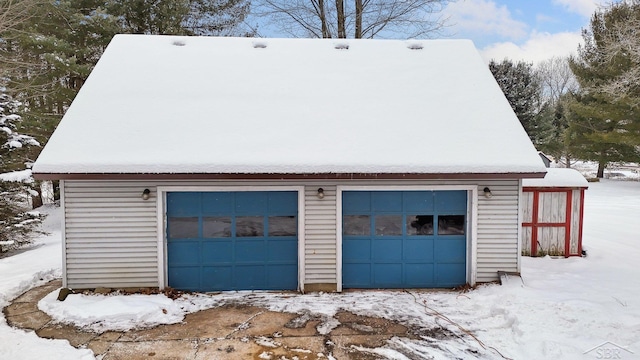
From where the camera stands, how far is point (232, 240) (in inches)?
283

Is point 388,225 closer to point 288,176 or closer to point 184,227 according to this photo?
point 288,176

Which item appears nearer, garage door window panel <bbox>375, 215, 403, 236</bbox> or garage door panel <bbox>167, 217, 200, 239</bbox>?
garage door panel <bbox>167, 217, 200, 239</bbox>

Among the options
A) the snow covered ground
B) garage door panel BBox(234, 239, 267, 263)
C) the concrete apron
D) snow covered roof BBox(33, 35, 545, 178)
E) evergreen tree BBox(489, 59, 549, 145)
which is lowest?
the concrete apron

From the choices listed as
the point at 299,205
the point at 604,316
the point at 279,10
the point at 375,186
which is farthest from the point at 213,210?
the point at 279,10

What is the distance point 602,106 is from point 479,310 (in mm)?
18049

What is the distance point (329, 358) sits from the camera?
4.84 meters

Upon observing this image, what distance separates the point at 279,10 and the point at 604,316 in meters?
15.4

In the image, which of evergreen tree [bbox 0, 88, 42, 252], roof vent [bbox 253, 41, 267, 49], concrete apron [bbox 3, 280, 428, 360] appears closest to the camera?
concrete apron [bbox 3, 280, 428, 360]

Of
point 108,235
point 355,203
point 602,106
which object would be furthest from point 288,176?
point 602,106

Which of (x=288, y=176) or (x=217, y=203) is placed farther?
(x=217, y=203)

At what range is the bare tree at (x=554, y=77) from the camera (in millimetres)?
40000

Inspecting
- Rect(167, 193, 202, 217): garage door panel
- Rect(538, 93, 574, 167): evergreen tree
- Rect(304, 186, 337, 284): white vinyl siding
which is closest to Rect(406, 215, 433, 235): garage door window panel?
Rect(304, 186, 337, 284): white vinyl siding

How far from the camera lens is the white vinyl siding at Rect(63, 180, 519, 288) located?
22.3 ft

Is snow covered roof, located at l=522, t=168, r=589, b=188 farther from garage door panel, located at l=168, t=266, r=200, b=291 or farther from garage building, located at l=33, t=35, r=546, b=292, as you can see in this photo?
garage door panel, located at l=168, t=266, r=200, b=291
